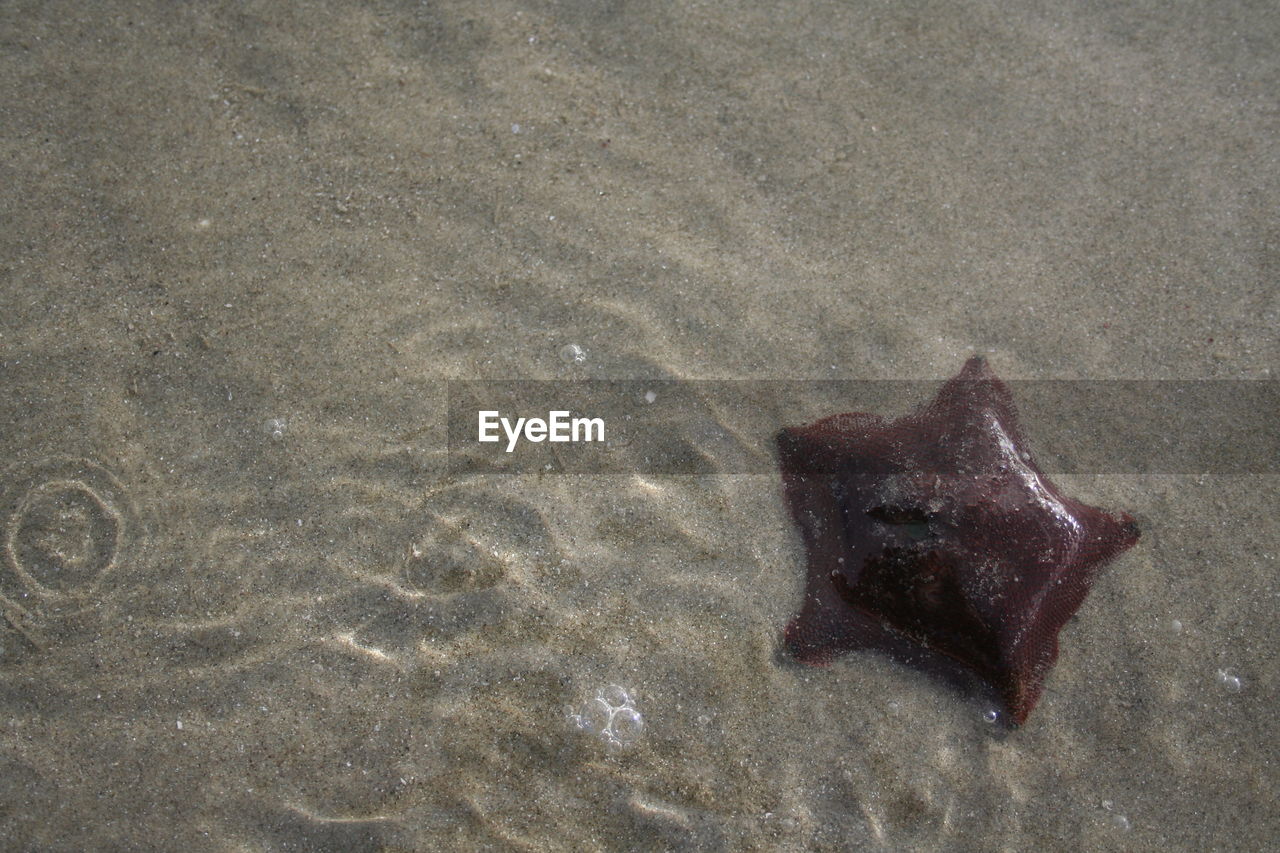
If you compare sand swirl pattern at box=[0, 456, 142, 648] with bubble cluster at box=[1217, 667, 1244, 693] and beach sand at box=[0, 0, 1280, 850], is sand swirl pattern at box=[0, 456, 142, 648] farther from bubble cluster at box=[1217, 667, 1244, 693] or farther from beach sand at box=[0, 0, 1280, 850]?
bubble cluster at box=[1217, 667, 1244, 693]

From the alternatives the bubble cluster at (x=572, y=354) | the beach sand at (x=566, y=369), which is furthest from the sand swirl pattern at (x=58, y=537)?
the bubble cluster at (x=572, y=354)

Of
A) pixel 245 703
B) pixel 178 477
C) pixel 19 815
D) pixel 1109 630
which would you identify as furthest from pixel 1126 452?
pixel 19 815

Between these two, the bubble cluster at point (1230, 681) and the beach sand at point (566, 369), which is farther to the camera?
the bubble cluster at point (1230, 681)

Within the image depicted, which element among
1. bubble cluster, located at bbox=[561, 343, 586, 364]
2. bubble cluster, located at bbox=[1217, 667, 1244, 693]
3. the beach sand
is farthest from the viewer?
bubble cluster, located at bbox=[561, 343, 586, 364]

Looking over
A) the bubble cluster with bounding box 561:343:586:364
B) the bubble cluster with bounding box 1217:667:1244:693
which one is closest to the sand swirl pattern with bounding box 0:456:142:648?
the bubble cluster with bounding box 561:343:586:364

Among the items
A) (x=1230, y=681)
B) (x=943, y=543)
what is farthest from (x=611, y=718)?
(x=1230, y=681)

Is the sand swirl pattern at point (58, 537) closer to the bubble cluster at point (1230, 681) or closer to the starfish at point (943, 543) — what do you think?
the starfish at point (943, 543)

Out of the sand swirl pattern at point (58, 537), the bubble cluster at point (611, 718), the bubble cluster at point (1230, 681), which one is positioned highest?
the sand swirl pattern at point (58, 537)
